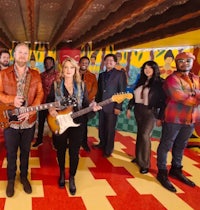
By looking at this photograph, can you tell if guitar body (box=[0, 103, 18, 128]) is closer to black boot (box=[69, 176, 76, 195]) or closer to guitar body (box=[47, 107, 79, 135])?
guitar body (box=[47, 107, 79, 135])

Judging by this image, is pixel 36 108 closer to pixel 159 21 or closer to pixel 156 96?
pixel 156 96

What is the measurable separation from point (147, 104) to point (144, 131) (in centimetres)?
33

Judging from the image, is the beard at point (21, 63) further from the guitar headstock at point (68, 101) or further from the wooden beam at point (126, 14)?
the wooden beam at point (126, 14)

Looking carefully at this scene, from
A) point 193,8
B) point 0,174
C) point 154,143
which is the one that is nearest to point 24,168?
point 0,174

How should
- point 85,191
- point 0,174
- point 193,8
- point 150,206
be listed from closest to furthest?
point 193,8 < point 150,206 < point 85,191 < point 0,174

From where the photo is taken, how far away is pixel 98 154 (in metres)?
4.32

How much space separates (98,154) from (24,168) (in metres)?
1.49

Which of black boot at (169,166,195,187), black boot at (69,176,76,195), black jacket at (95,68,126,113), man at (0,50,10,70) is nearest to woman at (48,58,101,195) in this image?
black boot at (69,176,76,195)

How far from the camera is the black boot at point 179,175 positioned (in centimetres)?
335

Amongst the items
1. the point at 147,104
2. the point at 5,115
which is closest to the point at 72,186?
the point at 5,115

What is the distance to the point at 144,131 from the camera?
3564 mm

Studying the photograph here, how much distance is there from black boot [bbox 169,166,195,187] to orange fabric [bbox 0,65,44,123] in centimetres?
177

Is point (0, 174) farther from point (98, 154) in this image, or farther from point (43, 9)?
point (43, 9)

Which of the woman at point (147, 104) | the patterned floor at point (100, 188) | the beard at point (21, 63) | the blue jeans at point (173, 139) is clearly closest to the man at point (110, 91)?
the patterned floor at point (100, 188)
